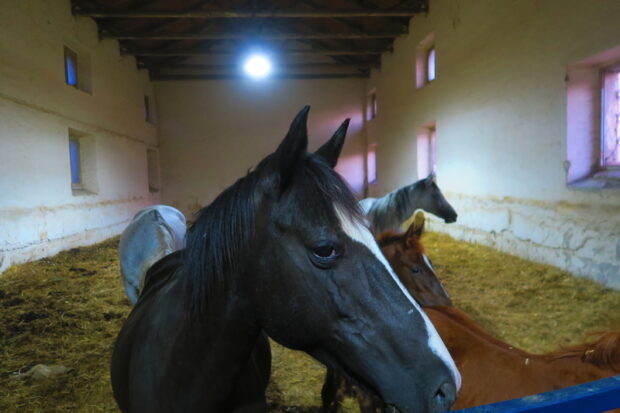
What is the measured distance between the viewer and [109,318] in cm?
359

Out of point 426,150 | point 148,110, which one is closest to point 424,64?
point 426,150

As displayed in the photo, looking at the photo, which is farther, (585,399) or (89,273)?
(89,273)

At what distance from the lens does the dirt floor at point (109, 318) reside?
2.36 meters

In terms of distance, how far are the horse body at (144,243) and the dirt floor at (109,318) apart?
65cm

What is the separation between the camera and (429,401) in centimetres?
75

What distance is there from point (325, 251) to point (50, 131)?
274 inches

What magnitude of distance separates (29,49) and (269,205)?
22.4 feet

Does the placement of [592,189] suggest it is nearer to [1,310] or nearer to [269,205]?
[269,205]

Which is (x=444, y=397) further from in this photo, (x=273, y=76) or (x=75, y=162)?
(x=273, y=76)

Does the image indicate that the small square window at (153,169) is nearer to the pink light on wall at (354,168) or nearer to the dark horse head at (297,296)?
the pink light on wall at (354,168)

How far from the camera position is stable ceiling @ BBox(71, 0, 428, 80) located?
25.0ft

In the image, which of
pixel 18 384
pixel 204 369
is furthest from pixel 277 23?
→ pixel 204 369

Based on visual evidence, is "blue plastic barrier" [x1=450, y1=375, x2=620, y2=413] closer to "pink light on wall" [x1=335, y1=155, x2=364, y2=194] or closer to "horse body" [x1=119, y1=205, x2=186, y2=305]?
"horse body" [x1=119, y1=205, x2=186, y2=305]

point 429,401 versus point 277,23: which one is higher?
point 277,23
